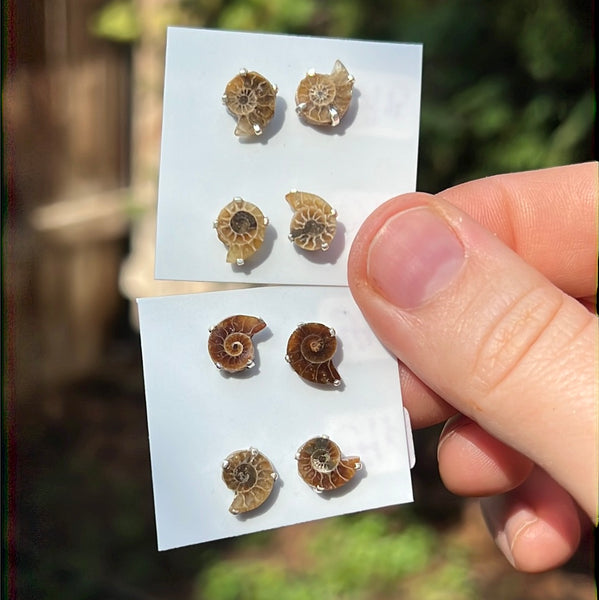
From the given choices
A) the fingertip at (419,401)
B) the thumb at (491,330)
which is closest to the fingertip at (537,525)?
the fingertip at (419,401)

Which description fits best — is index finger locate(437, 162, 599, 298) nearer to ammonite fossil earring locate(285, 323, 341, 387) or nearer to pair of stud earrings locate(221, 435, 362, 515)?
ammonite fossil earring locate(285, 323, 341, 387)

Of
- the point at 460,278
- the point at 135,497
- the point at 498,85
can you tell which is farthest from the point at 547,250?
the point at 135,497

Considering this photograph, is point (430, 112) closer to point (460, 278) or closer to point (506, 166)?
point (506, 166)

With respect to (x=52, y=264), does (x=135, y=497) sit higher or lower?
lower

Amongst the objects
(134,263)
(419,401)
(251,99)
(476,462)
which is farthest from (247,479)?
(134,263)

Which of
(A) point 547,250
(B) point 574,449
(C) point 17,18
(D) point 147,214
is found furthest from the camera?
(D) point 147,214

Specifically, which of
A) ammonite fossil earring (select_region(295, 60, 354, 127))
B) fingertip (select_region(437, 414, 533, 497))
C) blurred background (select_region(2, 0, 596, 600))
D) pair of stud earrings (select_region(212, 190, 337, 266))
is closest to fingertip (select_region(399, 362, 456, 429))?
fingertip (select_region(437, 414, 533, 497))
